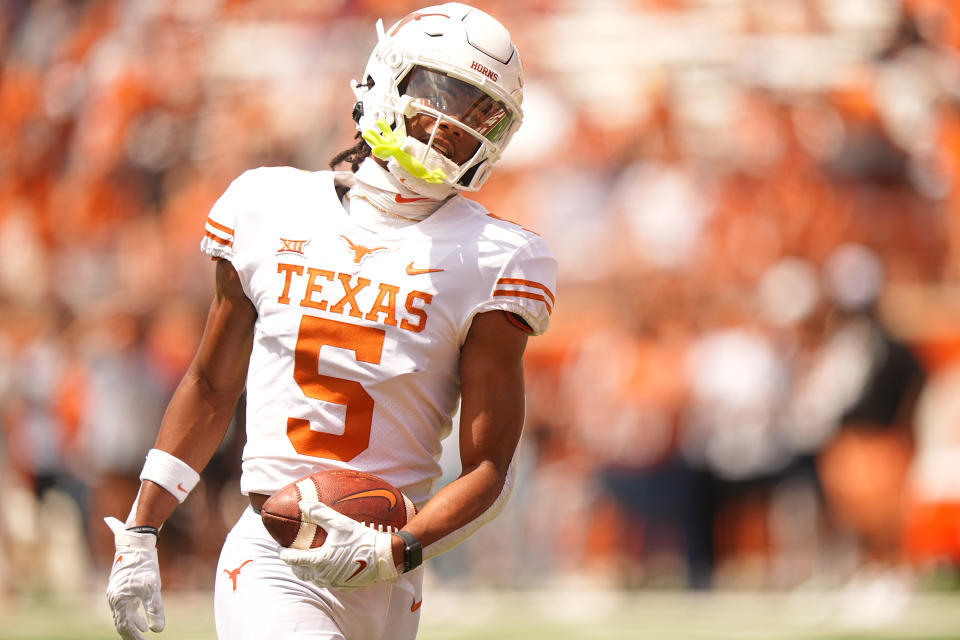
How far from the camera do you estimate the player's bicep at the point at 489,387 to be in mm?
2812

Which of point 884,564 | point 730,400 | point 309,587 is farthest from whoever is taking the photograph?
point 730,400

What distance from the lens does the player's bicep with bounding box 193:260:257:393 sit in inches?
117

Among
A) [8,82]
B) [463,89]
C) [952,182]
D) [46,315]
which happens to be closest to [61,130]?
[8,82]

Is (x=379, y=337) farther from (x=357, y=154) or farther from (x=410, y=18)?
(x=410, y=18)

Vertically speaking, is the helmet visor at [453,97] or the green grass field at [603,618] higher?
the helmet visor at [453,97]

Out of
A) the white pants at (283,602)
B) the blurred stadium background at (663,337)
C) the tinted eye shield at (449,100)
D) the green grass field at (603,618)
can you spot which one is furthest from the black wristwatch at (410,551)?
the blurred stadium background at (663,337)

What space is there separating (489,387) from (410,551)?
0.36 m

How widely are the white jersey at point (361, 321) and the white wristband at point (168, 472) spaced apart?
0.19 metres

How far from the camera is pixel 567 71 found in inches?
479

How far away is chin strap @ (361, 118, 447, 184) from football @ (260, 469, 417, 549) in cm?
62

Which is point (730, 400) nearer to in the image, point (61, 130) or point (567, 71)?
point (567, 71)

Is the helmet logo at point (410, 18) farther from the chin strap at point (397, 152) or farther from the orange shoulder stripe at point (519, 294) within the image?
the orange shoulder stripe at point (519, 294)

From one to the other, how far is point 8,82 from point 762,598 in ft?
32.3

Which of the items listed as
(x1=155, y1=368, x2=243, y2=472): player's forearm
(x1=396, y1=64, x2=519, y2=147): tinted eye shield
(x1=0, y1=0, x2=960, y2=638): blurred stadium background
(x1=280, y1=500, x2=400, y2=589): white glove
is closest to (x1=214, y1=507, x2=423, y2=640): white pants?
(x1=280, y1=500, x2=400, y2=589): white glove
